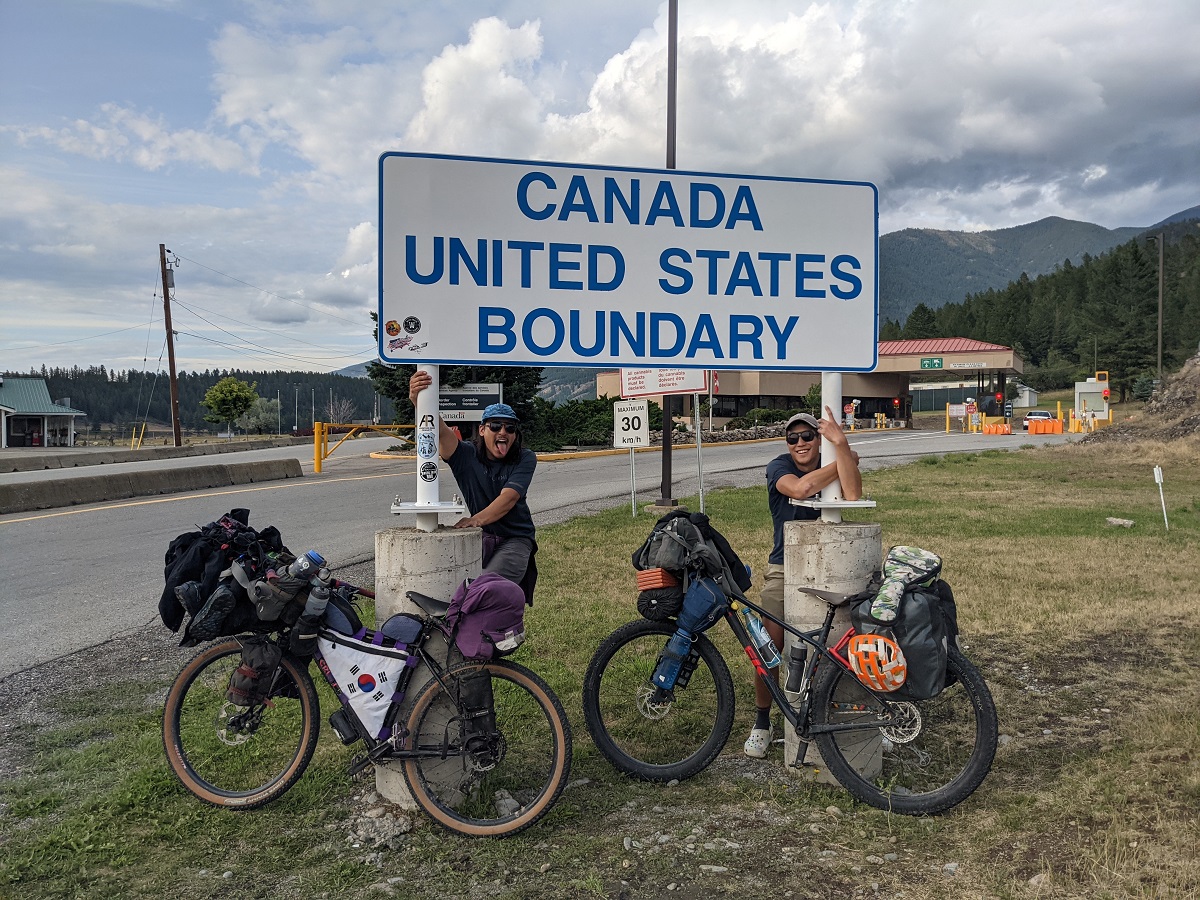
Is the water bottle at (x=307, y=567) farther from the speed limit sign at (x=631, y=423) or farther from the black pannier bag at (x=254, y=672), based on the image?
the speed limit sign at (x=631, y=423)

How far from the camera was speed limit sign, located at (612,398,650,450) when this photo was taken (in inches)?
493

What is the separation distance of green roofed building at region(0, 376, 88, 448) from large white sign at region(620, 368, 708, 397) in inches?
2655

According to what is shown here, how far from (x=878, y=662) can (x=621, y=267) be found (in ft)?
7.74

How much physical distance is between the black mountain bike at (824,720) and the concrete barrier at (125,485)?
1493 cm

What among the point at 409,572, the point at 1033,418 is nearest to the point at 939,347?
the point at 1033,418

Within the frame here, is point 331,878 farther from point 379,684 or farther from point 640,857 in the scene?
point 640,857

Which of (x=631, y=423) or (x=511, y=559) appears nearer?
(x=511, y=559)

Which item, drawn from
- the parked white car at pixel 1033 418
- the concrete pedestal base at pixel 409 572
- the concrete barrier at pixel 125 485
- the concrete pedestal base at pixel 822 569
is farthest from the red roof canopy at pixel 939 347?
the concrete pedestal base at pixel 409 572

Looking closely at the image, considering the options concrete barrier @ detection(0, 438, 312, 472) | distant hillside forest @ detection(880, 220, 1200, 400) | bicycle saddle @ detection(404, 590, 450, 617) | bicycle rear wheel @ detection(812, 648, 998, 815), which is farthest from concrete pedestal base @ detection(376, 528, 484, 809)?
distant hillside forest @ detection(880, 220, 1200, 400)

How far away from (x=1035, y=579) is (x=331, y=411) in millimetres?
142956

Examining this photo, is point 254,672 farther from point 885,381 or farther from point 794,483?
point 885,381

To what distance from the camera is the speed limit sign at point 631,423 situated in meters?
12.5

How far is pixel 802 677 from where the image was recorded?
13.2 feet

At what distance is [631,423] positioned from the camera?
12.6 metres
